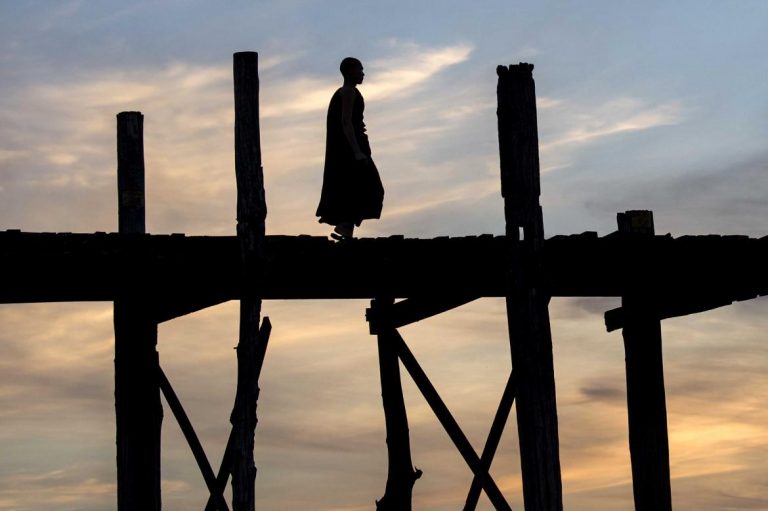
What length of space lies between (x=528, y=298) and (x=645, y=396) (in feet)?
6.80

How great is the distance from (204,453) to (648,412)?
11.9 feet

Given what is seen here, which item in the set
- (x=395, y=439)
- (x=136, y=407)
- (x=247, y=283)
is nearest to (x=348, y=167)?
(x=247, y=283)

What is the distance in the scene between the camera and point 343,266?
1166 centimetres

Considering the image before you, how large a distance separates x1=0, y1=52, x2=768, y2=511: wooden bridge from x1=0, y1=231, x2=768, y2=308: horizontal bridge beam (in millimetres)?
10

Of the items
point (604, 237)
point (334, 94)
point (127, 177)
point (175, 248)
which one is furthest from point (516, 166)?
point (127, 177)

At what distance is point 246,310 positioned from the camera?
11.5m

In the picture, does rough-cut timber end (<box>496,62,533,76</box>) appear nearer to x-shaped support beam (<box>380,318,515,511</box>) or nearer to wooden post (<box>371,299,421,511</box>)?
x-shaped support beam (<box>380,318,515,511</box>)

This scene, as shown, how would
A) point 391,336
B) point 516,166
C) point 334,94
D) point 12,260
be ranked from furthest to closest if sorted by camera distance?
point 391,336 < point 334,94 < point 516,166 < point 12,260

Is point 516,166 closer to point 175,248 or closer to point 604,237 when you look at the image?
point 604,237

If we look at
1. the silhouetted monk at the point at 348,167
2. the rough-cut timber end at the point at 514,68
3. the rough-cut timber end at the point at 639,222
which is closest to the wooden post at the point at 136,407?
the silhouetted monk at the point at 348,167

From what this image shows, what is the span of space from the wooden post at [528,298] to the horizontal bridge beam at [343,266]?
134mm

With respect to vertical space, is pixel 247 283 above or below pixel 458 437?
above

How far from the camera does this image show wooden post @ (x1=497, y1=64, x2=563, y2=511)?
11703 mm

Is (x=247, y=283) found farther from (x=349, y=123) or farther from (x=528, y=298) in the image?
(x=528, y=298)
